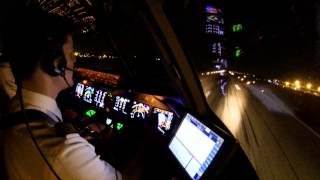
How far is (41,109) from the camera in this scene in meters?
1.31

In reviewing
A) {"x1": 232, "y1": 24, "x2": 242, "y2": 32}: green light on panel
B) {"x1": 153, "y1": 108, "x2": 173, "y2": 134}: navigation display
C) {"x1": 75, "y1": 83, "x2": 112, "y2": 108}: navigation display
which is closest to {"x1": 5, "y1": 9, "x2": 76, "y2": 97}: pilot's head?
{"x1": 153, "y1": 108, "x2": 173, "y2": 134}: navigation display

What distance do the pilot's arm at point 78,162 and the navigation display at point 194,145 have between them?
44 cm

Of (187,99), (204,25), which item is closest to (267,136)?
(187,99)

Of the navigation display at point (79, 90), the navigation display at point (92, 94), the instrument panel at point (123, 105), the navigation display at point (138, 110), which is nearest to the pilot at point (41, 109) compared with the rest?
the instrument panel at point (123, 105)

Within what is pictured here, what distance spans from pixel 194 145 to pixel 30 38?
0.94 metres

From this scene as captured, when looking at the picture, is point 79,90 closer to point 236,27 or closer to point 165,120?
point 165,120

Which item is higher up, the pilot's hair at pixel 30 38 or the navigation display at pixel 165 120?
the pilot's hair at pixel 30 38

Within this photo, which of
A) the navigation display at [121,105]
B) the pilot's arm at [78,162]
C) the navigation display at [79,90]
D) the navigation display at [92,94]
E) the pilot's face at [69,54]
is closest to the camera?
the pilot's arm at [78,162]

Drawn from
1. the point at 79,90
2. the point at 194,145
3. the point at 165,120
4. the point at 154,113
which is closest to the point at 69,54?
the point at 194,145

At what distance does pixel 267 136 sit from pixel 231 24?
20754 mm

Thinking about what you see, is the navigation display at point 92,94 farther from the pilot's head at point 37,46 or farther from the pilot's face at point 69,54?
the pilot's head at point 37,46

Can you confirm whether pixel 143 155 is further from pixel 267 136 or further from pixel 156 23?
pixel 267 136

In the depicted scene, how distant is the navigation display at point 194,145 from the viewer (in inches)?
57.0

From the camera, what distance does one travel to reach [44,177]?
1204mm
